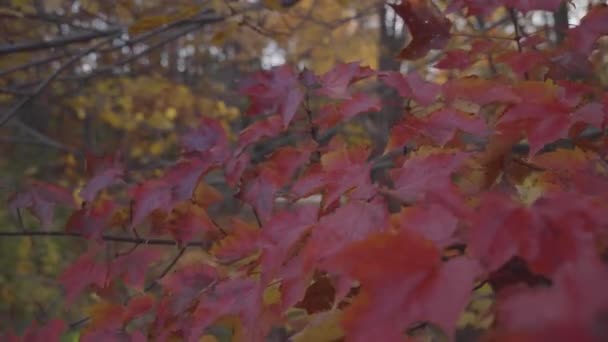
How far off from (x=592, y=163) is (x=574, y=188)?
0.10 meters

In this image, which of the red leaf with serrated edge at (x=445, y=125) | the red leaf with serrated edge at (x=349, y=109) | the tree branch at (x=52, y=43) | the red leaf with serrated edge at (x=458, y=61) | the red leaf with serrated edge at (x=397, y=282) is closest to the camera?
the red leaf with serrated edge at (x=397, y=282)

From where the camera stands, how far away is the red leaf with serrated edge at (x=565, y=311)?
1.30ft

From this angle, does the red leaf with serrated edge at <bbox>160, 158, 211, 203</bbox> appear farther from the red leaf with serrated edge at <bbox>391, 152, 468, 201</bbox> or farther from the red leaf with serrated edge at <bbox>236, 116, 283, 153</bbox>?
the red leaf with serrated edge at <bbox>391, 152, 468, 201</bbox>

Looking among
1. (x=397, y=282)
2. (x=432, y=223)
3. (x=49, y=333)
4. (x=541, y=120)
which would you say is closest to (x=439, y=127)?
(x=541, y=120)

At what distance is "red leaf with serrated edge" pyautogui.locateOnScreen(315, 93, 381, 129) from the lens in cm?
111

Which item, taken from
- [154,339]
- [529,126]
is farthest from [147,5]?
[529,126]

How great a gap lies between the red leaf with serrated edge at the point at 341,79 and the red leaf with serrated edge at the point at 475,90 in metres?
0.14

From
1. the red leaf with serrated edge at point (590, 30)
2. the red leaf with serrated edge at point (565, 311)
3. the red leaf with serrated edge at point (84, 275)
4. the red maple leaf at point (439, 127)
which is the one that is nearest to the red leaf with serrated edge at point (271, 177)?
the red maple leaf at point (439, 127)

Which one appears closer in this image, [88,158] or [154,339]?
[154,339]

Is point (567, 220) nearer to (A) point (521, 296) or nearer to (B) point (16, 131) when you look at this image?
(A) point (521, 296)

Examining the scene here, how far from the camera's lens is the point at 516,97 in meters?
1.00

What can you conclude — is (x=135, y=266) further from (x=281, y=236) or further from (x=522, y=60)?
(x=522, y=60)

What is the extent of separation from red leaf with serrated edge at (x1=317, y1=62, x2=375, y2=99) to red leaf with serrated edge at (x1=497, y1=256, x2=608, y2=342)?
2.39ft

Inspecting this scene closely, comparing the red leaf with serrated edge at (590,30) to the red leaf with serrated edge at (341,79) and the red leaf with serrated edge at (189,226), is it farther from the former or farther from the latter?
the red leaf with serrated edge at (189,226)
